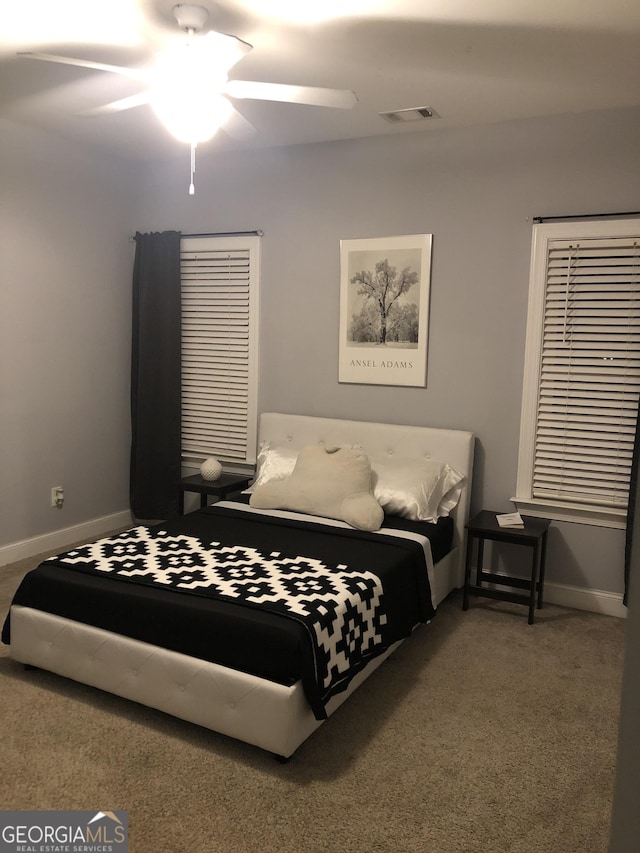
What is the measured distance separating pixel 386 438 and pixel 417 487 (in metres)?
0.50

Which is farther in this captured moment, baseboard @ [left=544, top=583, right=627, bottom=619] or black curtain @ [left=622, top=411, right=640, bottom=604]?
baseboard @ [left=544, top=583, right=627, bottom=619]

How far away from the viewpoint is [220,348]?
4.96m

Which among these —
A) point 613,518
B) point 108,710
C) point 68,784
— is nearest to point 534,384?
point 613,518

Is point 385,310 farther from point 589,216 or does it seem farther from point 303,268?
point 589,216

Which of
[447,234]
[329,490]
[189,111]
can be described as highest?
[189,111]

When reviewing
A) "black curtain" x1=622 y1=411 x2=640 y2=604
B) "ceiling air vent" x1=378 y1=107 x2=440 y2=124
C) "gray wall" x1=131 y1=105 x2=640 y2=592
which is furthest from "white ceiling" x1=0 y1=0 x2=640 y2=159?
"black curtain" x1=622 y1=411 x2=640 y2=604

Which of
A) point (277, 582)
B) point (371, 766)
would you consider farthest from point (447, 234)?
point (371, 766)

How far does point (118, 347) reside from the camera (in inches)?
201

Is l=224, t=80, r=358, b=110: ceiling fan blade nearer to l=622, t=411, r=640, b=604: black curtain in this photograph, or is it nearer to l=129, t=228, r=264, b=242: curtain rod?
l=129, t=228, r=264, b=242: curtain rod

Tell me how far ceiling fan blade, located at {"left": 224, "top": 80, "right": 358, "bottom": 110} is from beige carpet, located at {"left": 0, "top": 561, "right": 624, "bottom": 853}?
8.13 feet

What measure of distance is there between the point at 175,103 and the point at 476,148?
78.6 inches

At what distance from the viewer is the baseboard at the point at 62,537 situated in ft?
14.5

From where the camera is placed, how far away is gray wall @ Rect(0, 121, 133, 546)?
4309 mm

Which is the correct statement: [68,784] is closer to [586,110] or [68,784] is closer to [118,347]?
[118,347]
